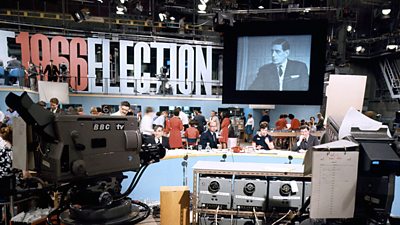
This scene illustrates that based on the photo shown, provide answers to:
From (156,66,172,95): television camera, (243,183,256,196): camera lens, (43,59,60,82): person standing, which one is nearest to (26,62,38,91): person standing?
(43,59,60,82): person standing

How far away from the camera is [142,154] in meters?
1.79

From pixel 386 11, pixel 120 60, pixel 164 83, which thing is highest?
pixel 386 11

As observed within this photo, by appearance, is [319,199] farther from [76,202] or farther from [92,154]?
[76,202]

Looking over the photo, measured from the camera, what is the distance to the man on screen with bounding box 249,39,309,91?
13.3 ft

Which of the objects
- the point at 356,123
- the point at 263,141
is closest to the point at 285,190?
the point at 356,123

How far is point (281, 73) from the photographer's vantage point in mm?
4121

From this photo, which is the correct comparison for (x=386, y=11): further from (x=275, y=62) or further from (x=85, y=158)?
(x=85, y=158)

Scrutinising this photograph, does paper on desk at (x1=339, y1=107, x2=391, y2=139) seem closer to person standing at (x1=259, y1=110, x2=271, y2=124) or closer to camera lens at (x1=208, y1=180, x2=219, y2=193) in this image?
camera lens at (x1=208, y1=180, x2=219, y2=193)

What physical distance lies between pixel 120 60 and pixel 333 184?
35.2 ft

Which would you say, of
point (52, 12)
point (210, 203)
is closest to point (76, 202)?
point (210, 203)

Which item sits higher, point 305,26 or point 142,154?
point 305,26

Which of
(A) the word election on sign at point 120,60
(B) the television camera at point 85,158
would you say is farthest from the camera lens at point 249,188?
(A) the word election on sign at point 120,60

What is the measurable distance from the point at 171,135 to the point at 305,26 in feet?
10.6

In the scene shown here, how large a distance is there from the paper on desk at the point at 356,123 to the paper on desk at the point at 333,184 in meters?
0.18
